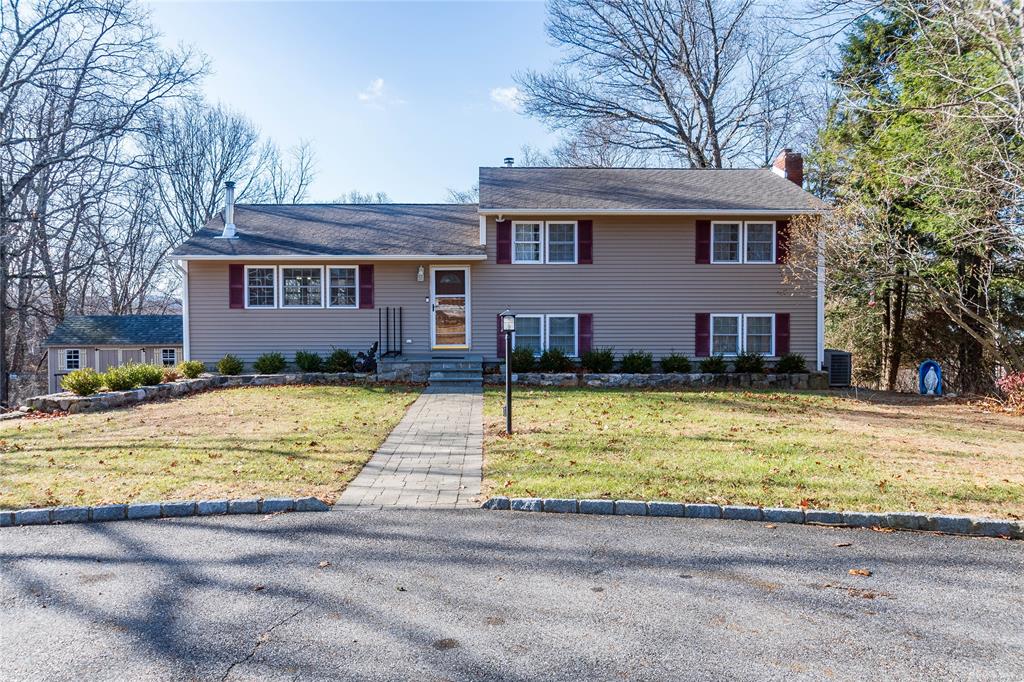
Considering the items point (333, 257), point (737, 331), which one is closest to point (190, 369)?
point (333, 257)

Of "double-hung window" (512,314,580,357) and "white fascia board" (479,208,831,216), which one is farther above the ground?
"white fascia board" (479,208,831,216)

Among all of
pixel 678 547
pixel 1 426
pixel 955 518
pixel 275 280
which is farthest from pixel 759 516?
pixel 275 280

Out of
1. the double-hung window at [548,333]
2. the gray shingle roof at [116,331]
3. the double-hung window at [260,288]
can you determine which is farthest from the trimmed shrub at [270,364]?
the gray shingle roof at [116,331]

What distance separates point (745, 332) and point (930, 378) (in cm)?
428

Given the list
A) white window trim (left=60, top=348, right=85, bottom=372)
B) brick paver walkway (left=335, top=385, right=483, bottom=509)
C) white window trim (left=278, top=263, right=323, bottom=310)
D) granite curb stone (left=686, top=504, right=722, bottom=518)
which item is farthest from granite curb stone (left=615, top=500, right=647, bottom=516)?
white window trim (left=60, top=348, right=85, bottom=372)

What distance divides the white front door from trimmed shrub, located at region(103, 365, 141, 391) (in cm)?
638

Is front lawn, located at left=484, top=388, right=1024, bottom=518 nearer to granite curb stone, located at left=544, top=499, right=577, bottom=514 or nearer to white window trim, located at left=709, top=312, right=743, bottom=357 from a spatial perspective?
granite curb stone, located at left=544, top=499, right=577, bottom=514

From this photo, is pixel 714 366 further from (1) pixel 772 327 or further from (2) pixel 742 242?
(2) pixel 742 242

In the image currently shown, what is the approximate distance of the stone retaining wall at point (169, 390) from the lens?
1103 cm

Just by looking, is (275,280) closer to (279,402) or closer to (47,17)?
(279,402)

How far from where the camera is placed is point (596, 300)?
15.6 m

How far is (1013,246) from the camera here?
43.1 feet

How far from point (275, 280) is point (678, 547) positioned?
1342cm

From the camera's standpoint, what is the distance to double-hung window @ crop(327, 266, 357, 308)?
15.6 m
